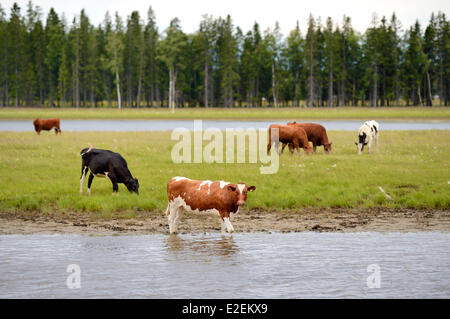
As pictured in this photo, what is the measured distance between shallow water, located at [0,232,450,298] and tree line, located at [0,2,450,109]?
10702 cm

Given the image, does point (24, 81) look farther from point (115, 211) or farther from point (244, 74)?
point (115, 211)

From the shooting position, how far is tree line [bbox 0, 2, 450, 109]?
123250 millimetres

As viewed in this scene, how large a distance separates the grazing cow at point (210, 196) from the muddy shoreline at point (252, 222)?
5.09 feet

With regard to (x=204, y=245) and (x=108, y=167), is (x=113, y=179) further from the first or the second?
(x=204, y=245)

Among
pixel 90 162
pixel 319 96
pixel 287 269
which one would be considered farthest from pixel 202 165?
pixel 319 96

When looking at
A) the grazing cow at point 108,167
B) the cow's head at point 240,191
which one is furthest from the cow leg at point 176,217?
the grazing cow at point 108,167

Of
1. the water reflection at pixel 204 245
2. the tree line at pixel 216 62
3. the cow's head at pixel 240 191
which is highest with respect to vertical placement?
the tree line at pixel 216 62

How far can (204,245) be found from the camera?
14336 millimetres

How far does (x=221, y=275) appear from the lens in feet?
39.3

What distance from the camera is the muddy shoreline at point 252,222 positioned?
16.3 m

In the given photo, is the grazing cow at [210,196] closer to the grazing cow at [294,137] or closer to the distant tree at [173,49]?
the grazing cow at [294,137]

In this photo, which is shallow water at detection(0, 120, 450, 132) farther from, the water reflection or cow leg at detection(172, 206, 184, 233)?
the water reflection
